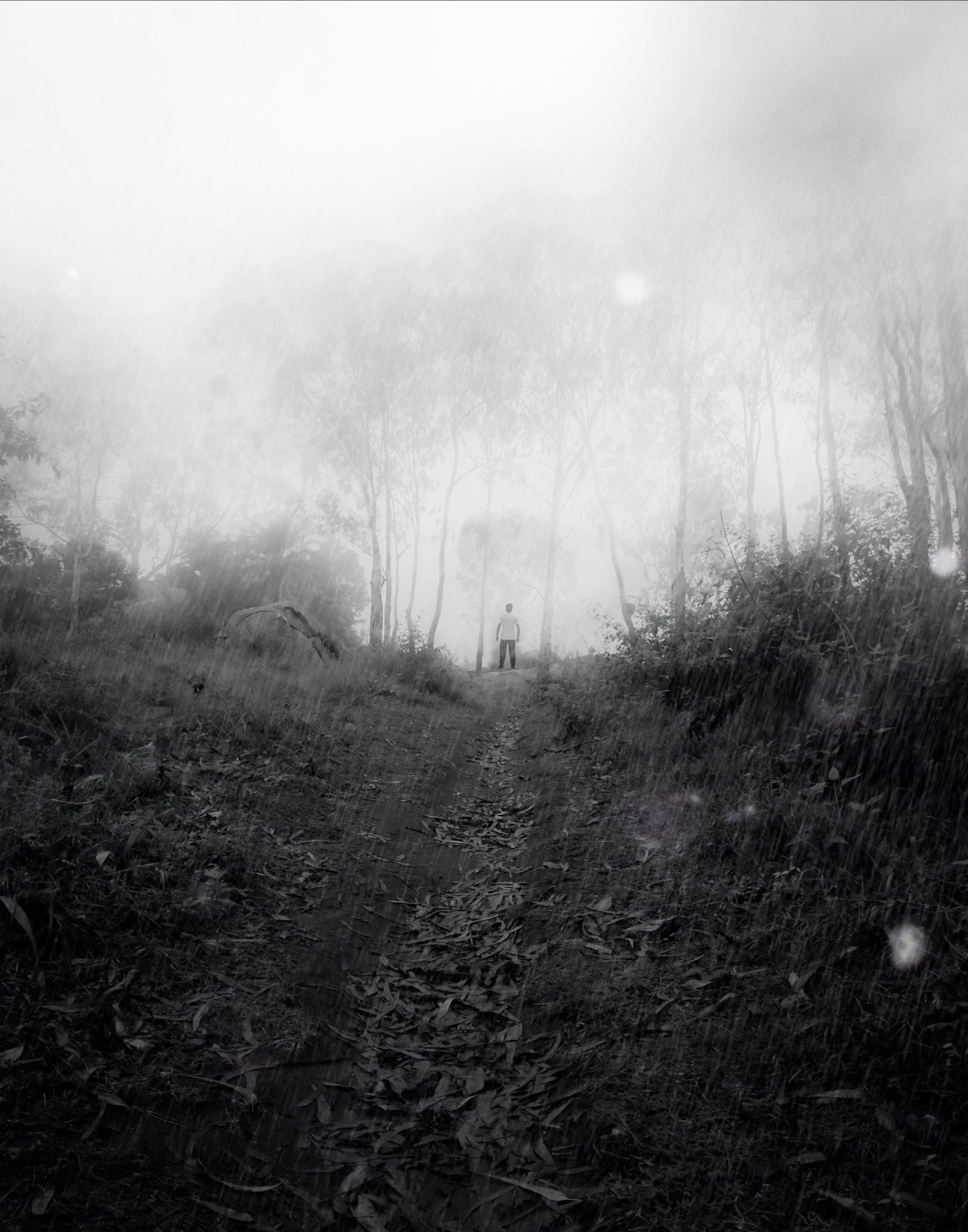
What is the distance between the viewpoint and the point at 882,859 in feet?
12.7

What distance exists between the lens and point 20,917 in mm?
3268

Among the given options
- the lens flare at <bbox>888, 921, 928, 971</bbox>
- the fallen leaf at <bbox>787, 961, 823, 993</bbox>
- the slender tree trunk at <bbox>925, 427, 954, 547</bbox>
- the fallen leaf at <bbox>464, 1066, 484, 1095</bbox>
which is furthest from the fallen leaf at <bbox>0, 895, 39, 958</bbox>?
the slender tree trunk at <bbox>925, 427, 954, 547</bbox>

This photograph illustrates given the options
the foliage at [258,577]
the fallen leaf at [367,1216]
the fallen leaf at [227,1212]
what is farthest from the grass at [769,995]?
the foliage at [258,577]

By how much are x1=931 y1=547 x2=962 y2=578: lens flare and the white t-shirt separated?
45.5ft

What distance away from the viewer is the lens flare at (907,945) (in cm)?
317

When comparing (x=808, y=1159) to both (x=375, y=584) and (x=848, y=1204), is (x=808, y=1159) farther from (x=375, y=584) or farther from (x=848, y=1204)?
(x=375, y=584)

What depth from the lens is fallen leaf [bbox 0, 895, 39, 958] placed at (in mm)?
3230

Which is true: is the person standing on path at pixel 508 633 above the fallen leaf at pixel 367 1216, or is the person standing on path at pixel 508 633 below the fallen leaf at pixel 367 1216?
above

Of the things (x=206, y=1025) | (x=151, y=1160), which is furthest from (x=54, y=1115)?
(x=206, y=1025)

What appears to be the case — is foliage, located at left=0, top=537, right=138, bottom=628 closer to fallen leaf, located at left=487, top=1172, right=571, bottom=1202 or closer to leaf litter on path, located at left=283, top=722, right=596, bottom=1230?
leaf litter on path, located at left=283, top=722, right=596, bottom=1230

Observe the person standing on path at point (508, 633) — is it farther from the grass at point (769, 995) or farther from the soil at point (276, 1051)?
the grass at point (769, 995)

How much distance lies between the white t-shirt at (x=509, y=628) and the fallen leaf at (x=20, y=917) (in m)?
16.7

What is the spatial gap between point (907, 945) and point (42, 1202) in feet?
12.3

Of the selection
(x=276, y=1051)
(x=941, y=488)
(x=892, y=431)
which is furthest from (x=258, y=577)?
(x=276, y=1051)
